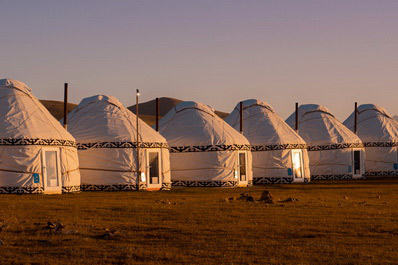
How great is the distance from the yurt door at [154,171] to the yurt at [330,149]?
37.5 feet

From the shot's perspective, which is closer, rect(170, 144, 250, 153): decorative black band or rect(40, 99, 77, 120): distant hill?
rect(170, 144, 250, 153): decorative black band

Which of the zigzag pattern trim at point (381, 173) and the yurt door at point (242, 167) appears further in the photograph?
the zigzag pattern trim at point (381, 173)

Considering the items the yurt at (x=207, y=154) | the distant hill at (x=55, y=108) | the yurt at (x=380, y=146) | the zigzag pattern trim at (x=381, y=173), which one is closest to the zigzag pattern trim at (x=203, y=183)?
the yurt at (x=207, y=154)

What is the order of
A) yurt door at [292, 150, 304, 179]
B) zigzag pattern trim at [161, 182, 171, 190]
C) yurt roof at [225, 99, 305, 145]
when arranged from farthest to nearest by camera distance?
yurt door at [292, 150, 304, 179]
yurt roof at [225, 99, 305, 145]
zigzag pattern trim at [161, 182, 171, 190]

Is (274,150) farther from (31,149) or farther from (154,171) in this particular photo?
(31,149)

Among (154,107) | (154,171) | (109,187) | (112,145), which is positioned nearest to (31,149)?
(112,145)

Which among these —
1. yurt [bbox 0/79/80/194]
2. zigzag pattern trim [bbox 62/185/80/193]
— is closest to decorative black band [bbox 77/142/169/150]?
yurt [bbox 0/79/80/194]

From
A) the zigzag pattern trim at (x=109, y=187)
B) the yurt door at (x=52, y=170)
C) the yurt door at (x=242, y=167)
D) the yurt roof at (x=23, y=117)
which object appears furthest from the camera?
the yurt door at (x=242, y=167)

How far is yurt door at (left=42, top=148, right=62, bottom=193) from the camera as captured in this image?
19844mm

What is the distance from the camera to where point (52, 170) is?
20172mm

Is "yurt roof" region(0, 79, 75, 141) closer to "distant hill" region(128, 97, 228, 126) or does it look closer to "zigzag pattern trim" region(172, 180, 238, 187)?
"zigzag pattern trim" region(172, 180, 238, 187)

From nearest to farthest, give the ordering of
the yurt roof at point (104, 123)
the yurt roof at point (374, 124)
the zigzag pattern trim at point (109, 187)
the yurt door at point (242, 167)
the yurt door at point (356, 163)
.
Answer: the zigzag pattern trim at point (109, 187) < the yurt roof at point (104, 123) < the yurt door at point (242, 167) < the yurt door at point (356, 163) < the yurt roof at point (374, 124)

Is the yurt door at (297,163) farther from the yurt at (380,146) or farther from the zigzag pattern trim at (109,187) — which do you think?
the yurt at (380,146)

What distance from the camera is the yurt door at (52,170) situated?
65.1 feet
